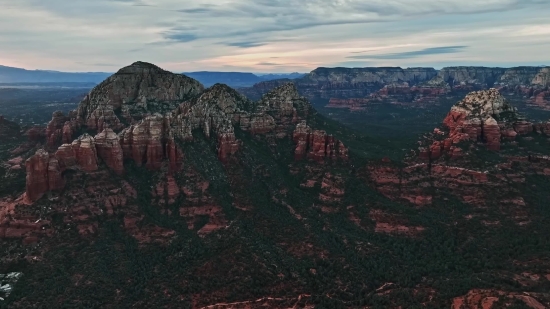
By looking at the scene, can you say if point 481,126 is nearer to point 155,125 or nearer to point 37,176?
point 155,125

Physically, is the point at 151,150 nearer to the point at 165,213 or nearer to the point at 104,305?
the point at 165,213

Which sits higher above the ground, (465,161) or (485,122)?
(485,122)

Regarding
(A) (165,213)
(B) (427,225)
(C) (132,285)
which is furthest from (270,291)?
(B) (427,225)

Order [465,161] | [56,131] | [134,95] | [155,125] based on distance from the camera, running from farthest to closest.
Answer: [134,95] < [56,131] < [465,161] < [155,125]

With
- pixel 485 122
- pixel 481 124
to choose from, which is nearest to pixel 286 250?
pixel 481 124

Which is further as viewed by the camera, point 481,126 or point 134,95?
point 134,95

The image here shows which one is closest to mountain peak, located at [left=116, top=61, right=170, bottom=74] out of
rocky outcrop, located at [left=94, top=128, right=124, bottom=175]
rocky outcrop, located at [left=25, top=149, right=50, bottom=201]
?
rocky outcrop, located at [left=94, top=128, right=124, bottom=175]

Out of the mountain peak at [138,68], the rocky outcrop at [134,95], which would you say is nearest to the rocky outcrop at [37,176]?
the rocky outcrop at [134,95]
